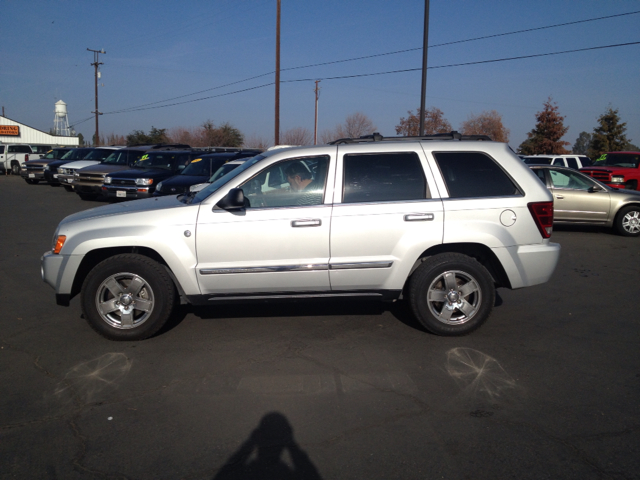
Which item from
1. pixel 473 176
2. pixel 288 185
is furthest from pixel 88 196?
pixel 473 176

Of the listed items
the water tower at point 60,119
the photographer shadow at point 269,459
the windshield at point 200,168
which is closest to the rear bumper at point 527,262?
the photographer shadow at point 269,459

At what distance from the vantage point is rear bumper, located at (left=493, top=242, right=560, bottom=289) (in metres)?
5.29

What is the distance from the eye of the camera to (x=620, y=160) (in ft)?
65.2

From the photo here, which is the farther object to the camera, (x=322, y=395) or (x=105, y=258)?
(x=105, y=258)

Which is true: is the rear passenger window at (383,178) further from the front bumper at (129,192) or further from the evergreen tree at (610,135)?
the evergreen tree at (610,135)

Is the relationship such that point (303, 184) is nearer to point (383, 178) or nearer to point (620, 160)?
point (383, 178)

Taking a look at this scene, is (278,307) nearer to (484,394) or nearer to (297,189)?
(297,189)

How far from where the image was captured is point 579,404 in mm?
3957

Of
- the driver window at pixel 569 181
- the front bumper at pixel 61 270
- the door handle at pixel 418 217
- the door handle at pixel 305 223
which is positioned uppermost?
the driver window at pixel 569 181

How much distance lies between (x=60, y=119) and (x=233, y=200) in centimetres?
9852

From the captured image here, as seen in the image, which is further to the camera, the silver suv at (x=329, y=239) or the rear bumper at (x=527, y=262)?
the rear bumper at (x=527, y=262)

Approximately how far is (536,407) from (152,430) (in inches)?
107

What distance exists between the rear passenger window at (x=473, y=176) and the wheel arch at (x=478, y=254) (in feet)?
1.66

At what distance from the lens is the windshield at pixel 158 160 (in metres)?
18.1
